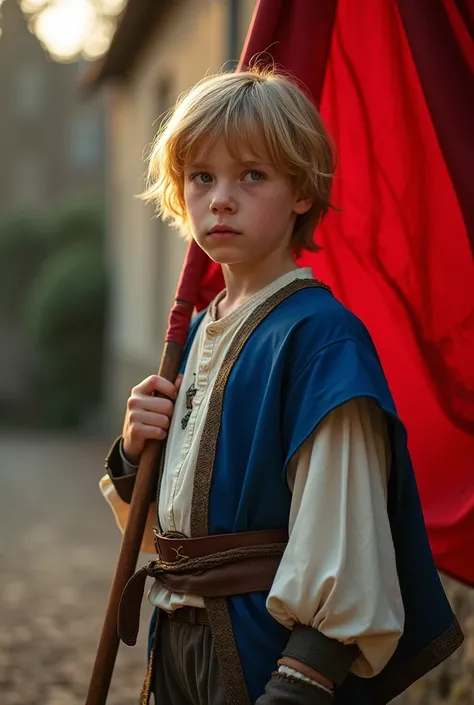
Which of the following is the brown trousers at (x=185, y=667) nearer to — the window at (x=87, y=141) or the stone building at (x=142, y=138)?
the stone building at (x=142, y=138)

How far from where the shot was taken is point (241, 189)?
1876 mm

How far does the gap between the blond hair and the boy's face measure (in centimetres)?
2

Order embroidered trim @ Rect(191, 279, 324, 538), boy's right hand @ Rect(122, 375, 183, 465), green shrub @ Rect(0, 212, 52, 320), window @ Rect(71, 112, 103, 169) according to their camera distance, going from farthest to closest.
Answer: window @ Rect(71, 112, 103, 169), green shrub @ Rect(0, 212, 52, 320), boy's right hand @ Rect(122, 375, 183, 465), embroidered trim @ Rect(191, 279, 324, 538)

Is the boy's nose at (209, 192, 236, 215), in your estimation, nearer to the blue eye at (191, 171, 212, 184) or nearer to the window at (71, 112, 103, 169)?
the blue eye at (191, 171, 212, 184)

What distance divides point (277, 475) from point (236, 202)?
0.48m

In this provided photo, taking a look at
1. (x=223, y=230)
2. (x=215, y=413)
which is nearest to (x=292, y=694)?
(x=215, y=413)

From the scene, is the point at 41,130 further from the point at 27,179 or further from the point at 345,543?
the point at 345,543

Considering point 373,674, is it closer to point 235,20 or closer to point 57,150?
point 235,20

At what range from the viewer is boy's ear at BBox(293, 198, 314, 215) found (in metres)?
1.97

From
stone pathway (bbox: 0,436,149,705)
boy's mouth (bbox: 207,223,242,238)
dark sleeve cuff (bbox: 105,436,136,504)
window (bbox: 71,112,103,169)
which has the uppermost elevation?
window (bbox: 71,112,103,169)

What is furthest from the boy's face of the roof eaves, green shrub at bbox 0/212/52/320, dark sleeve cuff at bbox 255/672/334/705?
green shrub at bbox 0/212/52/320

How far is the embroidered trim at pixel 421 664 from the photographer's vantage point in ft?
6.00

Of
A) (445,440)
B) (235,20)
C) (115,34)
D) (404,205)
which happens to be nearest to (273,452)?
(445,440)

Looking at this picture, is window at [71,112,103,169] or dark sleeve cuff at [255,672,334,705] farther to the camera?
window at [71,112,103,169]
